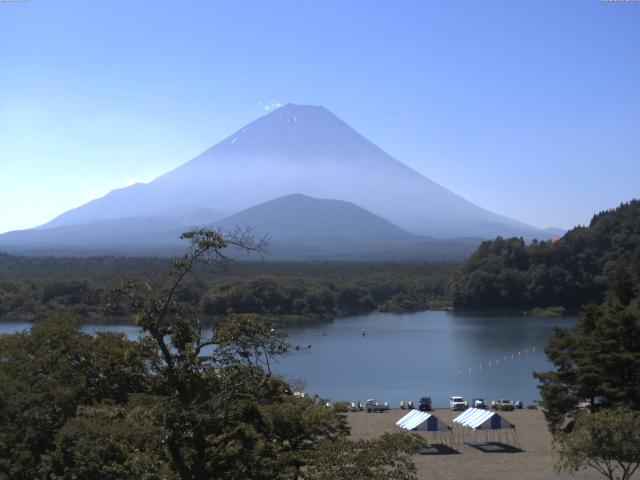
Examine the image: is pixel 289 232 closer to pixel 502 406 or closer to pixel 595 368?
pixel 502 406

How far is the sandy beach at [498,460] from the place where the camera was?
36.6ft

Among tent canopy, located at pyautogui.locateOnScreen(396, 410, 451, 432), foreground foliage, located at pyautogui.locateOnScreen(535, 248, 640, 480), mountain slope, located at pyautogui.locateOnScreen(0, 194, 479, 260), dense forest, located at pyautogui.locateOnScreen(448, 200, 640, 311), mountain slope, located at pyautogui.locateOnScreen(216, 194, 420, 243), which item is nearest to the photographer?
foreground foliage, located at pyautogui.locateOnScreen(535, 248, 640, 480)

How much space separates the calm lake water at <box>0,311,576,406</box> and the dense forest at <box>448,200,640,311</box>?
424 centimetres

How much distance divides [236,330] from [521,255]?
142 ft

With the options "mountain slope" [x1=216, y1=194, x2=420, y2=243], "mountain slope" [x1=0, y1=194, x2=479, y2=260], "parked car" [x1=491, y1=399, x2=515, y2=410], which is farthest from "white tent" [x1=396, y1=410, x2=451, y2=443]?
"mountain slope" [x1=216, y1=194, x2=420, y2=243]

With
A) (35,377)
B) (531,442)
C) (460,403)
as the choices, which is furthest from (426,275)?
(35,377)

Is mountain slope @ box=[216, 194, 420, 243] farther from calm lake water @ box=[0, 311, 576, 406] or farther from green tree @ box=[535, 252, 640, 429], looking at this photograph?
green tree @ box=[535, 252, 640, 429]

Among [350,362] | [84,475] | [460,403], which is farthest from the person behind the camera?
[350,362]

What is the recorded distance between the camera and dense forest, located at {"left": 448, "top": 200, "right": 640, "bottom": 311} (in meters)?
43.4

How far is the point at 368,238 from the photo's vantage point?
133 meters

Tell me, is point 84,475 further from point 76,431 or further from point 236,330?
point 236,330

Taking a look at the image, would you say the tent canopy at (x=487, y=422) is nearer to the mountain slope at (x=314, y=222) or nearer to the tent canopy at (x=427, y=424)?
the tent canopy at (x=427, y=424)

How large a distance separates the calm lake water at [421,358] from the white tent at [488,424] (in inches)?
133

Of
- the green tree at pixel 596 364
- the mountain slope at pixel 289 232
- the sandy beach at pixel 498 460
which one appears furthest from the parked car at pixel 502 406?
the mountain slope at pixel 289 232
